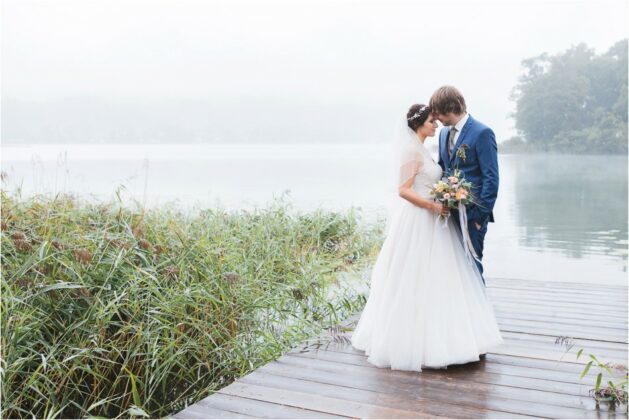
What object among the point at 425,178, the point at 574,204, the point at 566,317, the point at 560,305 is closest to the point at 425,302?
the point at 425,178

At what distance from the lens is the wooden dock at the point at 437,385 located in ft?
9.09

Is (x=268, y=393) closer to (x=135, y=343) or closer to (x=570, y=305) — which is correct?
(x=135, y=343)

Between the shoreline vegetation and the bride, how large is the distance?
852 millimetres

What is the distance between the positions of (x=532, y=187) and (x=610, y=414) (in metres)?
27.0

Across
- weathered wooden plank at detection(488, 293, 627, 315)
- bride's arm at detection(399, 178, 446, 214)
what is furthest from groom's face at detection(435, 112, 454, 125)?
weathered wooden plank at detection(488, 293, 627, 315)

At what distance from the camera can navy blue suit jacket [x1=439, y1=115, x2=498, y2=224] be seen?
3.35 m

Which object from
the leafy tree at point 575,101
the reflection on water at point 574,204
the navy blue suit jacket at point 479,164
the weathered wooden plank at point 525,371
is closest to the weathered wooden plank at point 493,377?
the weathered wooden plank at point 525,371

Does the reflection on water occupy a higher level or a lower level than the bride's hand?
lower

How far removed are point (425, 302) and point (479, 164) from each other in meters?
0.84

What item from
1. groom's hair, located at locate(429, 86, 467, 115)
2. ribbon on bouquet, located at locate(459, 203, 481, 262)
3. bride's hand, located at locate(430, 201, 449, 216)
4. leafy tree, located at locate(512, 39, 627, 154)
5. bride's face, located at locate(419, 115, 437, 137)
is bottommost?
ribbon on bouquet, located at locate(459, 203, 481, 262)

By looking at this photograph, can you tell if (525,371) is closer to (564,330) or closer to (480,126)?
(564,330)

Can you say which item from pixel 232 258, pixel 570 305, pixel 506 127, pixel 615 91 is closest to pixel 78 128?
pixel 232 258

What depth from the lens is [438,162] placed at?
3754 millimetres

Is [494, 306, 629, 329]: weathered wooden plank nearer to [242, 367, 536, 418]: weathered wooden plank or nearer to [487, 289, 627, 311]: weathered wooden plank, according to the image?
[487, 289, 627, 311]: weathered wooden plank
